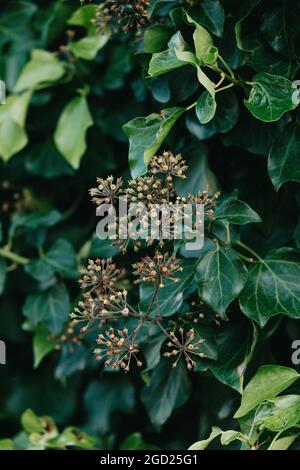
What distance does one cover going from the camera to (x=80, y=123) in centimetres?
167

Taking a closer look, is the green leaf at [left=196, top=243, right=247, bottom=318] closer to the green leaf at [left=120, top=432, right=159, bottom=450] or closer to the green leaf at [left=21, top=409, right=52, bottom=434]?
the green leaf at [left=120, top=432, right=159, bottom=450]

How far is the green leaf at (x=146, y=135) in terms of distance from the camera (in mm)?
1197

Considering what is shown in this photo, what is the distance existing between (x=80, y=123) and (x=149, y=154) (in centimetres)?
52

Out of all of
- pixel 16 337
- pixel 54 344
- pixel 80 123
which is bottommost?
pixel 16 337

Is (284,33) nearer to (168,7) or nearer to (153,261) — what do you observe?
(168,7)

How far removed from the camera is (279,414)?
1.18 metres

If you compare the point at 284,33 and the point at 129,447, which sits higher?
the point at 284,33

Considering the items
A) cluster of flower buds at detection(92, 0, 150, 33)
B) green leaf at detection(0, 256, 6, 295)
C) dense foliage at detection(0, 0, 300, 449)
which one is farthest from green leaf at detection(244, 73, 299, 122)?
green leaf at detection(0, 256, 6, 295)

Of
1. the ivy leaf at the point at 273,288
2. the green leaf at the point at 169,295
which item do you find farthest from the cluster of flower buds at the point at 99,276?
the ivy leaf at the point at 273,288

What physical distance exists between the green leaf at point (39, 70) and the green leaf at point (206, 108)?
0.60 meters

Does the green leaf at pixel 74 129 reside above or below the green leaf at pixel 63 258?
above

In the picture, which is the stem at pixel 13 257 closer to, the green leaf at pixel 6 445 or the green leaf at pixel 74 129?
the green leaf at pixel 74 129

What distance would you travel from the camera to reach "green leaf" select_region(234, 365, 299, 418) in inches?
47.8
